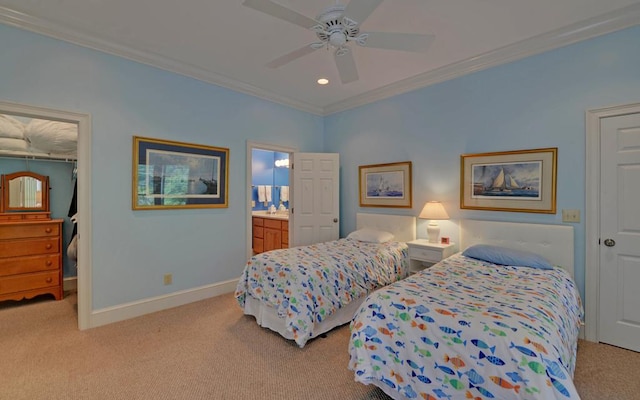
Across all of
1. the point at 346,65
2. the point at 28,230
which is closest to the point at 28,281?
the point at 28,230

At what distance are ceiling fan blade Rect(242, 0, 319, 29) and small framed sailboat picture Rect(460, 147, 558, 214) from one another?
8.01 feet

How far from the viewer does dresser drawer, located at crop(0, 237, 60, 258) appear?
10.8 ft

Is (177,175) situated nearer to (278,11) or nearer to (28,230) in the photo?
(28,230)

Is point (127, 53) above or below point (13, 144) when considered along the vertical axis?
above

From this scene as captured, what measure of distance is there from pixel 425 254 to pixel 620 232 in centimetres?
167

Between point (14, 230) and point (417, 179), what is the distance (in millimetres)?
4863

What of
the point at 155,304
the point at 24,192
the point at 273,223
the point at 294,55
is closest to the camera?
the point at 294,55

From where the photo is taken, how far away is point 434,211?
11.2 ft

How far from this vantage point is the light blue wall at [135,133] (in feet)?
8.59

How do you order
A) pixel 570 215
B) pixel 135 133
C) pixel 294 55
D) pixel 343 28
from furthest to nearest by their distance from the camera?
pixel 135 133, pixel 570 215, pixel 294 55, pixel 343 28

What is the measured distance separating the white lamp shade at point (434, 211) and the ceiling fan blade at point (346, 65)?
5.75ft

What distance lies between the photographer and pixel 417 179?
3.87m

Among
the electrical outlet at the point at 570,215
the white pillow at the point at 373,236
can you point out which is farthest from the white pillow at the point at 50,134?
the electrical outlet at the point at 570,215

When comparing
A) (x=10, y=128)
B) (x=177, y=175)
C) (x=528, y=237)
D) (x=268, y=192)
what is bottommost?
(x=528, y=237)
